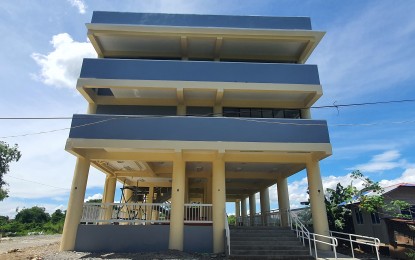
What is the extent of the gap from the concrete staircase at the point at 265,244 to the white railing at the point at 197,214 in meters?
1.41

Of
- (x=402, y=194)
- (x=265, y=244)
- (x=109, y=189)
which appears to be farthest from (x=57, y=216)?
(x=402, y=194)

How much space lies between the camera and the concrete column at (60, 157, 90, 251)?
1278 cm

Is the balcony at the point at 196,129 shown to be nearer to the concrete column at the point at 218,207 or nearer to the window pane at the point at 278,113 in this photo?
the concrete column at the point at 218,207

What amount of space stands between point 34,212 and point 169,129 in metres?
55.7

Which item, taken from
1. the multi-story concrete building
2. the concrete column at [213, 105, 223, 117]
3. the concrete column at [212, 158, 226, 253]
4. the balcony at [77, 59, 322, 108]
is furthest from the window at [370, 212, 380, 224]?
the concrete column at [213, 105, 223, 117]

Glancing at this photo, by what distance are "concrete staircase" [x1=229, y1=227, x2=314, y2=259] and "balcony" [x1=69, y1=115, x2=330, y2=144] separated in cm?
445

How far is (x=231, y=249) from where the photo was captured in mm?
11648

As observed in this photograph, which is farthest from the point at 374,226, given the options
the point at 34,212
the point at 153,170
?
the point at 34,212

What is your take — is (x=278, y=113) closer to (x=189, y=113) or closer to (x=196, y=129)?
(x=189, y=113)

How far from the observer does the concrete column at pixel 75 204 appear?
12.8 meters

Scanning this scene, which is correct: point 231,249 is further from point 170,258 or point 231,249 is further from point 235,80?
point 235,80

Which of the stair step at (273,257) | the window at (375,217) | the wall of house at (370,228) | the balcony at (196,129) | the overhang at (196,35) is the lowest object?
the stair step at (273,257)

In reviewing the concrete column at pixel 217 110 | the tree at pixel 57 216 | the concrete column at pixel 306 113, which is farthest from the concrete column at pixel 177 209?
the tree at pixel 57 216

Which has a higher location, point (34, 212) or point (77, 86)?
point (77, 86)
